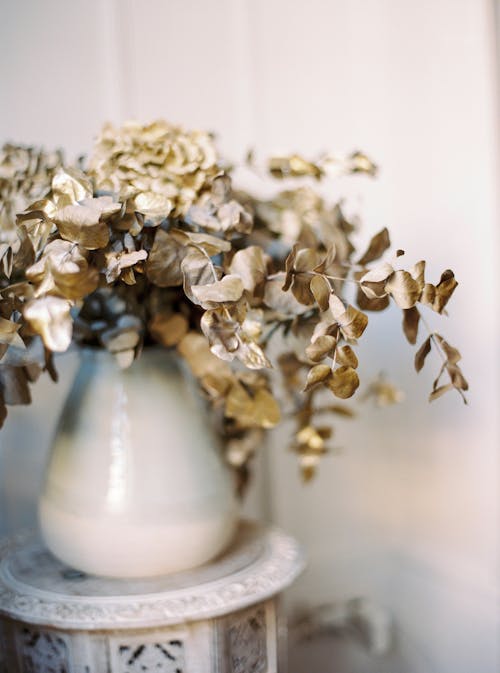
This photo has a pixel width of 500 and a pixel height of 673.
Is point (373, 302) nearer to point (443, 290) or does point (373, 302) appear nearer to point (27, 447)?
point (443, 290)

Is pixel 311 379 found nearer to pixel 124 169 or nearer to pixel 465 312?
pixel 124 169

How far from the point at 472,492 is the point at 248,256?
701 mm

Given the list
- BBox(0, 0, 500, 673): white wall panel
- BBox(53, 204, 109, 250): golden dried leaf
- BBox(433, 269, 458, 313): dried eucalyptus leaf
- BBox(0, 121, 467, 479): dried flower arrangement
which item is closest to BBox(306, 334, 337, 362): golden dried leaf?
BBox(0, 121, 467, 479): dried flower arrangement

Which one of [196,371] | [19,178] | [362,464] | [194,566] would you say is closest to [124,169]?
[19,178]

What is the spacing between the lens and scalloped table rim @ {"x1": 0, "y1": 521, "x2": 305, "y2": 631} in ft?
2.39

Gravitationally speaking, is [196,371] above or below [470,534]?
above

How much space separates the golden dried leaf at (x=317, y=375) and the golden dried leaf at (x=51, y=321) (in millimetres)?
208

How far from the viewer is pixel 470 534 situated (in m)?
1.19

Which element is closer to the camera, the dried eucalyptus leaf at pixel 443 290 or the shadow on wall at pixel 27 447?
the dried eucalyptus leaf at pixel 443 290

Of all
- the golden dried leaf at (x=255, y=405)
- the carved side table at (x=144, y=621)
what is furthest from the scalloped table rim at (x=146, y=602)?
the golden dried leaf at (x=255, y=405)

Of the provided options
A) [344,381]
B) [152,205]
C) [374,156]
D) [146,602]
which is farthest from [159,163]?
[374,156]

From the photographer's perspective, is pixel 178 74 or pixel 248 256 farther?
pixel 178 74

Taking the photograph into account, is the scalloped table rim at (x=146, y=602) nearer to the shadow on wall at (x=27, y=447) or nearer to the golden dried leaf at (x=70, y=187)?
the shadow on wall at (x=27, y=447)

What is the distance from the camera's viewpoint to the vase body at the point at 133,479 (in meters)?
0.79
